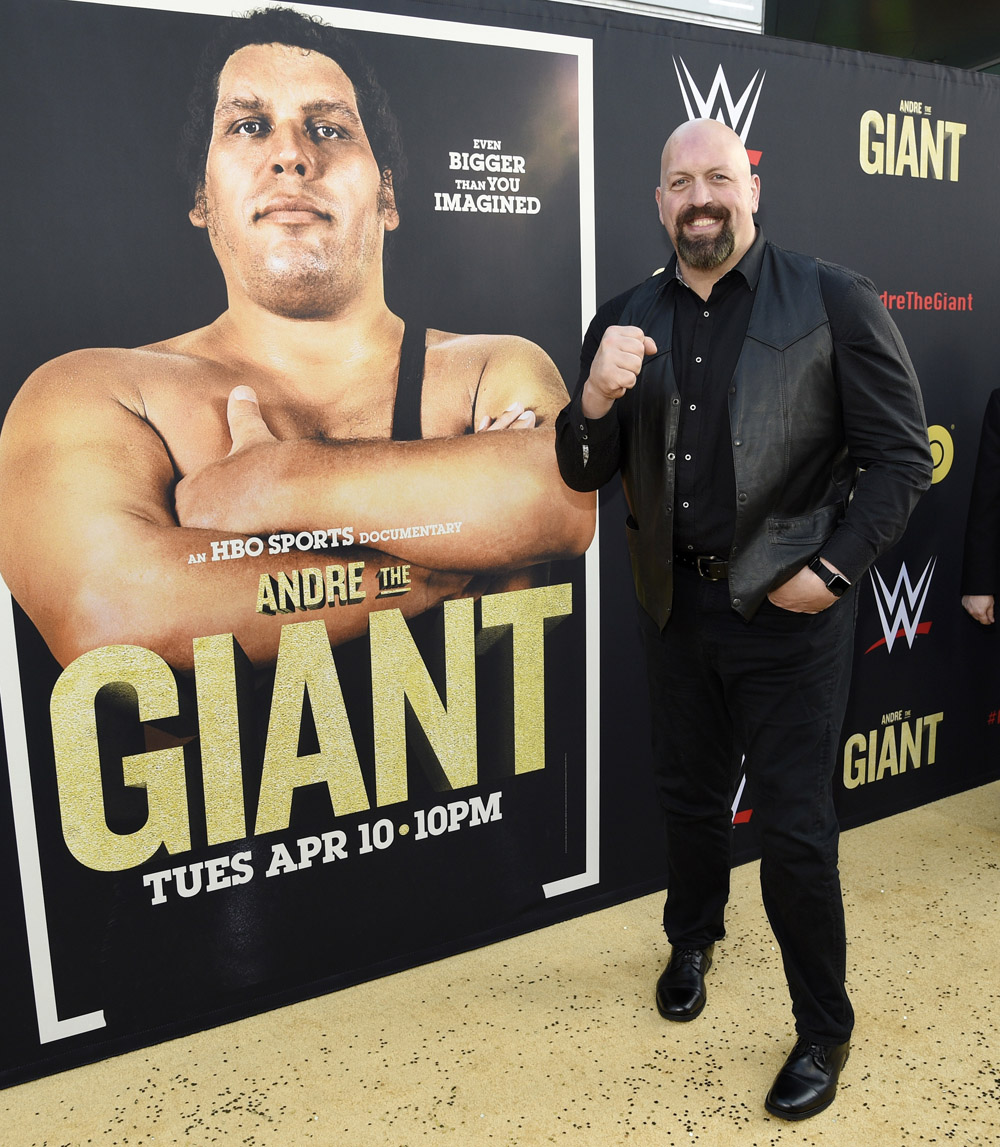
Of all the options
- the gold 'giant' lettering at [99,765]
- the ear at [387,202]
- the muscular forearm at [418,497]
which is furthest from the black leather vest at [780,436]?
the gold 'giant' lettering at [99,765]

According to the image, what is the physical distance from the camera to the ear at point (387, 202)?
194 centimetres

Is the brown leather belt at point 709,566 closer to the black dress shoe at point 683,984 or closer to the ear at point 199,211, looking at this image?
the black dress shoe at point 683,984

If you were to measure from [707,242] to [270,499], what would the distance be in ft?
3.12

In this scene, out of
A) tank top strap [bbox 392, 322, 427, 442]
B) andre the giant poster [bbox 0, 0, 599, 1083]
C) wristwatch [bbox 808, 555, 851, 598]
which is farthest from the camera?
tank top strap [bbox 392, 322, 427, 442]

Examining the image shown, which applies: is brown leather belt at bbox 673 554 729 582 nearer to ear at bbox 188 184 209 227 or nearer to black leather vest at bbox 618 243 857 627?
black leather vest at bbox 618 243 857 627

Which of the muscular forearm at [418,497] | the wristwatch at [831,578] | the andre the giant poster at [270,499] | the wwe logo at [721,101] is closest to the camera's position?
the wristwatch at [831,578]

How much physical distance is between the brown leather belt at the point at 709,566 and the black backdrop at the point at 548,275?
20.3 inches

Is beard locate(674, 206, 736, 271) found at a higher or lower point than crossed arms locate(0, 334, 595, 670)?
higher

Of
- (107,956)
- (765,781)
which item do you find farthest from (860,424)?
(107,956)

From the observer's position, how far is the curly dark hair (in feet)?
5.78

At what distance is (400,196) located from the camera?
1959 millimetres

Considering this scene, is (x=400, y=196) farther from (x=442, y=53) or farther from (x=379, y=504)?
(x=379, y=504)

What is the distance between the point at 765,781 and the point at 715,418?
25.8 inches

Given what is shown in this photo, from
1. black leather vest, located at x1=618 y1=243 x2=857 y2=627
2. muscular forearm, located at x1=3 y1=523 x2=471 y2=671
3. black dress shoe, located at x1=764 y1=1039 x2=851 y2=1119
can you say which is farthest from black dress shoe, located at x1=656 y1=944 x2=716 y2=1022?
muscular forearm, located at x1=3 y1=523 x2=471 y2=671
